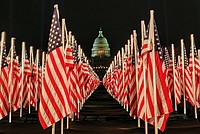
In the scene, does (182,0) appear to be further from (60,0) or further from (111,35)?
(111,35)

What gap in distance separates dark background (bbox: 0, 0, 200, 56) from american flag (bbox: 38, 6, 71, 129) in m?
25.9

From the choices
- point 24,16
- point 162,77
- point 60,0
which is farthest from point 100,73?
point 162,77

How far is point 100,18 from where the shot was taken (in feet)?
177

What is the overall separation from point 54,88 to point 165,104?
2.52 metres

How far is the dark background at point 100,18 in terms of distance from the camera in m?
36.0

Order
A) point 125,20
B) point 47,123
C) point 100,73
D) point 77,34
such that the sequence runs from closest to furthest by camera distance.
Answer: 1. point 47,123
2. point 125,20
3. point 77,34
4. point 100,73

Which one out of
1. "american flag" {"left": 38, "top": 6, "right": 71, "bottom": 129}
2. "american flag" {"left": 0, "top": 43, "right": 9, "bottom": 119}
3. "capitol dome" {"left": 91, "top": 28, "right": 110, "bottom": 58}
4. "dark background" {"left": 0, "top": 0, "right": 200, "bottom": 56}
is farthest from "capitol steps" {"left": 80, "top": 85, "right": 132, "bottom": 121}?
"capitol dome" {"left": 91, "top": 28, "right": 110, "bottom": 58}

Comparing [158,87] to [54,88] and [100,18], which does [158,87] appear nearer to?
[54,88]

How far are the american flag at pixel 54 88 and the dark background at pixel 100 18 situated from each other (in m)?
25.9

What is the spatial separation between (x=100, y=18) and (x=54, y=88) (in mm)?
47322

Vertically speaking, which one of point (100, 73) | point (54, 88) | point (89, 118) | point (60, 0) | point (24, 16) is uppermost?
point (60, 0)

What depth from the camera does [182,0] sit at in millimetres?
38594

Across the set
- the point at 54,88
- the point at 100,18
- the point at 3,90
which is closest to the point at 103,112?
the point at 3,90

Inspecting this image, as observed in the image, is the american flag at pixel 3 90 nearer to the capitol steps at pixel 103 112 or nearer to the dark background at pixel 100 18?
the capitol steps at pixel 103 112
